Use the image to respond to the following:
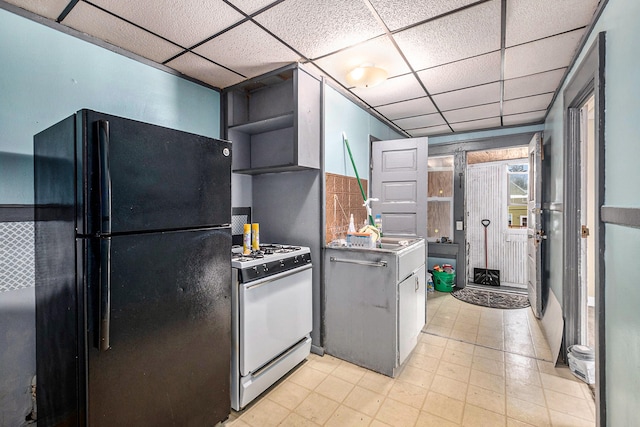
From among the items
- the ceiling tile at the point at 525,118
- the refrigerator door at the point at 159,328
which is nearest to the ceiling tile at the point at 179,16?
the refrigerator door at the point at 159,328

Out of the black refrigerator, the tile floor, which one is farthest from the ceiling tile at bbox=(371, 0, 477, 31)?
the tile floor

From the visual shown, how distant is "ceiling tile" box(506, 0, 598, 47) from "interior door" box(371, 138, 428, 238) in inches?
58.6

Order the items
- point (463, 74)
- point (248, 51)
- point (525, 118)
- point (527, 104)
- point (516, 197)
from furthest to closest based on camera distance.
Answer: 1. point (516, 197)
2. point (525, 118)
3. point (527, 104)
4. point (463, 74)
5. point (248, 51)

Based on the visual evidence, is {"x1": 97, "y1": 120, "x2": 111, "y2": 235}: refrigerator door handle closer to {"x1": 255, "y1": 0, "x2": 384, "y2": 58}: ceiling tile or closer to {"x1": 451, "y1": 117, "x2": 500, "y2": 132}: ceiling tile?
{"x1": 255, "y1": 0, "x2": 384, "y2": 58}: ceiling tile

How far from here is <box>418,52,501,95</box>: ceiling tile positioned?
2342 millimetres

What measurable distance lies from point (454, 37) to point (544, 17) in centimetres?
51

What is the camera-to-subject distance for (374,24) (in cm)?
186

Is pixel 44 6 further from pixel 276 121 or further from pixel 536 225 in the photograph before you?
pixel 536 225

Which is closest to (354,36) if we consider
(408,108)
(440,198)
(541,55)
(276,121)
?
(276,121)

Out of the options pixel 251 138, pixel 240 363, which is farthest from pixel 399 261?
pixel 251 138

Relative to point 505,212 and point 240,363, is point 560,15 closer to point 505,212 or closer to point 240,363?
point 240,363

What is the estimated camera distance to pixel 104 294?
4.00ft

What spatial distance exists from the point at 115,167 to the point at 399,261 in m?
1.92

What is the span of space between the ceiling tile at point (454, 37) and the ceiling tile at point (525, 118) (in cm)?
211
